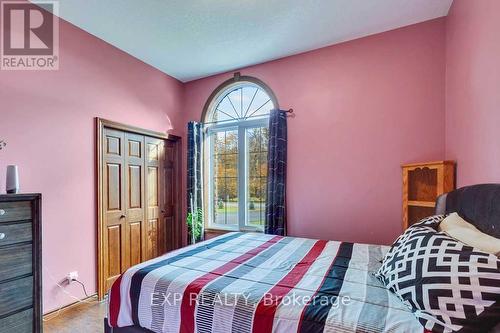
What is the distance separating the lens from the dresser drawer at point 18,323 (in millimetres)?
1760

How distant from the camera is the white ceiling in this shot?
2.36 meters

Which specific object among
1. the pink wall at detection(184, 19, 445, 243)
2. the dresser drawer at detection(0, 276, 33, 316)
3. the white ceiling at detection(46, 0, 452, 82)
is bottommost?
the dresser drawer at detection(0, 276, 33, 316)

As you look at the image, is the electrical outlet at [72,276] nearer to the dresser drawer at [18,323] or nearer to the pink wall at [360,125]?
the dresser drawer at [18,323]

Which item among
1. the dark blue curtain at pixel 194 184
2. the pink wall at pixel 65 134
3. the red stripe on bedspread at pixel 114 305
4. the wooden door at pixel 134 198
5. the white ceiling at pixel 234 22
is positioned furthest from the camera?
the dark blue curtain at pixel 194 184

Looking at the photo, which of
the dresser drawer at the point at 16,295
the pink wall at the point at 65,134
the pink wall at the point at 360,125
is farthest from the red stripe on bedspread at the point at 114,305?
the pink wall at the point at 360,125

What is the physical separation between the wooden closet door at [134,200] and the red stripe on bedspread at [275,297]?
234cm

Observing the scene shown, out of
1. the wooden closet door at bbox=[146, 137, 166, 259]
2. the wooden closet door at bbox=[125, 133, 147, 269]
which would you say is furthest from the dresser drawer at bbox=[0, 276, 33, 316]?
the wooden closet door at bbox=[146, 137, 166, 259]

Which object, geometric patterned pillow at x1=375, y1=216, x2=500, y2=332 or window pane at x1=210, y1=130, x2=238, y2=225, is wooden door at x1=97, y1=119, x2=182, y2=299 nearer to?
window pane at x1=210, y1=130, x2=238, y2=225

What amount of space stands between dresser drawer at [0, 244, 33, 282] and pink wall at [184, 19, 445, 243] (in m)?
2.57

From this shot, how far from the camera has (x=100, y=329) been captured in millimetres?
2195

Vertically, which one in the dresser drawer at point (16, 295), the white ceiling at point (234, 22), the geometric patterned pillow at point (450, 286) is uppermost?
the white ceiling at point (234, 22)

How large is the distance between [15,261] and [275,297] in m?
1.90

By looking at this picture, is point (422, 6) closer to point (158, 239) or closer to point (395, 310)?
point (395, 310)

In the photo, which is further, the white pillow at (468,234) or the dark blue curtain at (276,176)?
the dark blue curtain at (276,176)
